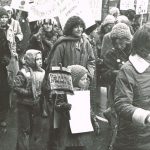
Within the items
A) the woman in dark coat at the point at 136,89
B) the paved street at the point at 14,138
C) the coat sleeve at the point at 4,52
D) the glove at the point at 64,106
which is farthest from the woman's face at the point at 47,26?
the woman in dark coat at the point at 136,89

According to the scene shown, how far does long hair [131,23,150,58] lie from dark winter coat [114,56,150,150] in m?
0.05

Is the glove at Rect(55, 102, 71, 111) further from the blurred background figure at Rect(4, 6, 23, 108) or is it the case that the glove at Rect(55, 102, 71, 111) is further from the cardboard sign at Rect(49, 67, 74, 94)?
the blurred background figure at Rect(4, 6, 23, 108)

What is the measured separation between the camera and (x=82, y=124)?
550cm

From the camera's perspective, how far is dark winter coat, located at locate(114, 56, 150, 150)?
3.87 m

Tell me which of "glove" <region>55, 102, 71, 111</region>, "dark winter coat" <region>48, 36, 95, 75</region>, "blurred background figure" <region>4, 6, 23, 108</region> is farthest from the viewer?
"blurred background figure" <region>4, 6, 23, 108</region>

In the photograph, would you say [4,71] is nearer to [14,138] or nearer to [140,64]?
[14,138]

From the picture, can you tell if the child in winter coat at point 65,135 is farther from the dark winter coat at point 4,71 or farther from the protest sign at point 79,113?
the dark winter coat at point 4,71

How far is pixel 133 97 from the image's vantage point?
3932 millimetres

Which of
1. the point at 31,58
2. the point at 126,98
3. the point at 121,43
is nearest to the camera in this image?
the point at 126,98

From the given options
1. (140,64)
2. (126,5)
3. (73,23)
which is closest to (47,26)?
(73,23)

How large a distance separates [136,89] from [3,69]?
4.88 meters

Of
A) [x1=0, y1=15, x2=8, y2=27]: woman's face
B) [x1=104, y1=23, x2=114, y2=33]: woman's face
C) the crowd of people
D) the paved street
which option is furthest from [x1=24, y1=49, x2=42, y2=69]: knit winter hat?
[x1=104, y1=23, x2=114, y2=33]: woman's face

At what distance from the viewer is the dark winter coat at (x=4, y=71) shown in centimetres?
831

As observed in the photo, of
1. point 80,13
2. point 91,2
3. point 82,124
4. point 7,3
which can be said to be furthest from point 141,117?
point 7,3
